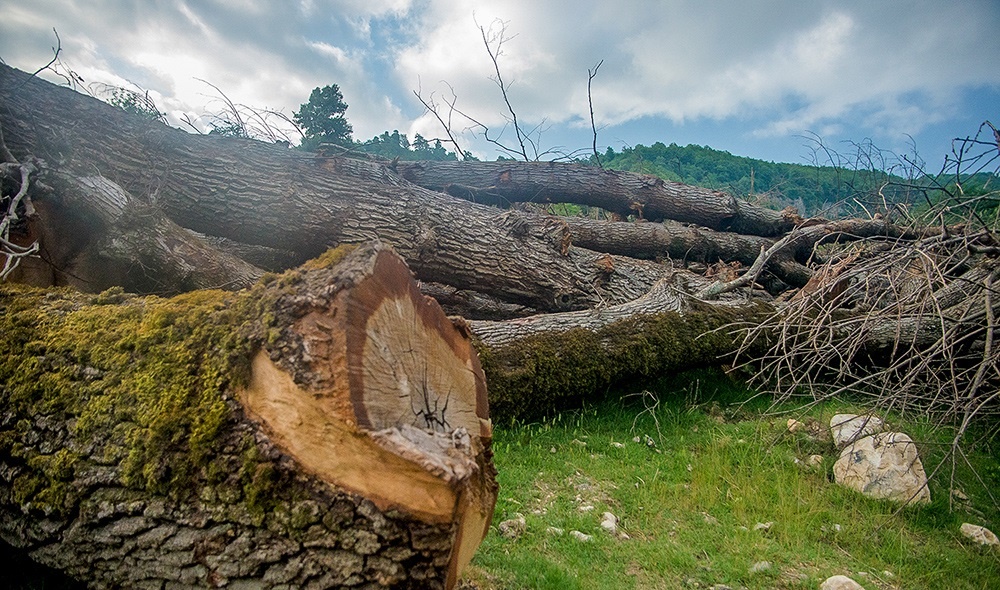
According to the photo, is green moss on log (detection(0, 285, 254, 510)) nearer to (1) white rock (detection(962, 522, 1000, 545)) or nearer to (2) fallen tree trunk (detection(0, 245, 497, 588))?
(2) fallen tree trunk (detection(0, 245, 497, 588))

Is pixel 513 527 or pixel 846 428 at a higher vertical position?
pixel 846 428

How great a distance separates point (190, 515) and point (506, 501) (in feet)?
5.82

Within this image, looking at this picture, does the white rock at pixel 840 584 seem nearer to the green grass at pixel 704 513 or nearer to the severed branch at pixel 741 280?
the green grass at pixel 704 513

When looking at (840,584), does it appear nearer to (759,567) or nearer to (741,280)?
(759,567)

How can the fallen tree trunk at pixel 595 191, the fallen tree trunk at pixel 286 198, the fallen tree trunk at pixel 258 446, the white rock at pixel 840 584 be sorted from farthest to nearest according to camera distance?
the fallen tree trunk at pixel 595 191
the fallen tree trunk at pixel 286 198
the white rock at pixel 840 584
the fallen tree trunk at pixel 258 446

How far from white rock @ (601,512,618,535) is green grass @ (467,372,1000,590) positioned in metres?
0.03

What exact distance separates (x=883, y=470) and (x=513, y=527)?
7.57ft

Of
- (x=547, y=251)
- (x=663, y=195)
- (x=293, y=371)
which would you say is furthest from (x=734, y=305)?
(x=293, y=371)

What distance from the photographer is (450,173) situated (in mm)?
6871

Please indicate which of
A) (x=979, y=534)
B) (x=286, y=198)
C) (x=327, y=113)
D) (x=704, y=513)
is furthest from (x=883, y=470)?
(x=327, y=113)

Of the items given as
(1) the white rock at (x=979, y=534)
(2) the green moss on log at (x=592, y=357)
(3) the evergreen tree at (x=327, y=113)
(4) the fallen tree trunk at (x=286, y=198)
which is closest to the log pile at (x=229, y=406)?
(2) the green moss on log at (x=592, y=357)

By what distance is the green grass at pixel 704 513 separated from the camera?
244cm

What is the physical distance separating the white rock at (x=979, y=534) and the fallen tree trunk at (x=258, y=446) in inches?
114

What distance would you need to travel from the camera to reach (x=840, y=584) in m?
2.28
